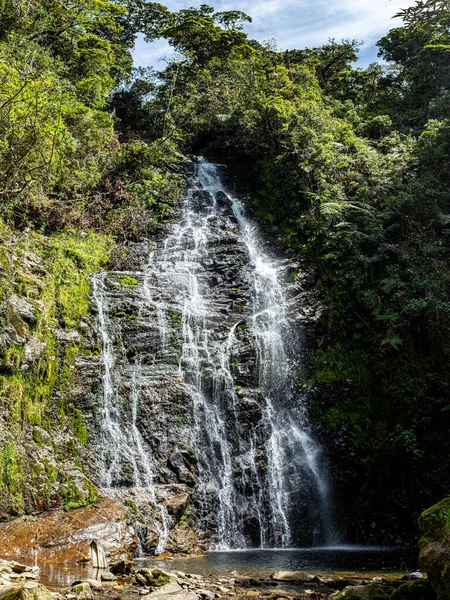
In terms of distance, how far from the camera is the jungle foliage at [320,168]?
37.5 feet

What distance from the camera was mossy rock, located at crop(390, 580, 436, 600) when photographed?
15.0 feet

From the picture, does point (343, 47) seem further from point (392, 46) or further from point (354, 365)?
point (354, 365)

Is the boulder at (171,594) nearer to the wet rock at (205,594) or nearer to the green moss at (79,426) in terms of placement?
the wet rock at (205,594)

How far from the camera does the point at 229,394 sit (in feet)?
39.2

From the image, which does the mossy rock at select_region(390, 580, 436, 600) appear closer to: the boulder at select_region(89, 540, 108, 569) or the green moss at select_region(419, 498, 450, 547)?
the green moss at select_region(419, 498, 450, 547)

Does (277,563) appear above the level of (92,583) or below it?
below

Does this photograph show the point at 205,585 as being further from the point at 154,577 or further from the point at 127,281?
the point at 127,281

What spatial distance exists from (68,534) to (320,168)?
52.3ft

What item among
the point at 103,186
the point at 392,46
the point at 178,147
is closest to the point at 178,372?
the point at 103,186

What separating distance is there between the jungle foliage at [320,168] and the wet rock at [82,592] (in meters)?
7.14

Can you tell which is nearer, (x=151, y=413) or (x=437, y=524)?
(x=437, y=524)

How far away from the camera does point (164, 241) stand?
687 inches

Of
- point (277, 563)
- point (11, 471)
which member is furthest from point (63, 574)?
point (277, 563)

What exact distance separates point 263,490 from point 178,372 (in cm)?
353
